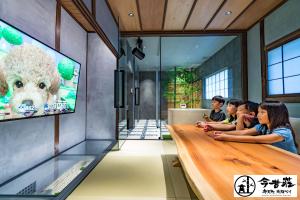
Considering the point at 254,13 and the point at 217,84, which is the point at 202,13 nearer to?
the point at 254,13

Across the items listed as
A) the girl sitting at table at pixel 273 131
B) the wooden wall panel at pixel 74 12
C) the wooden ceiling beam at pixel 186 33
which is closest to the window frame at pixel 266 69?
the wooden ceiling beam at pixel 186 33

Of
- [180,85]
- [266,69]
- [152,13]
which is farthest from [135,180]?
[180,85]

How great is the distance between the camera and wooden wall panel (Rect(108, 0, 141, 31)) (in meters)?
3.50

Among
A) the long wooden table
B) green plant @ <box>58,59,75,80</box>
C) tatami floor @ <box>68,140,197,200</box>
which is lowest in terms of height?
tatami floor @ <box>68,140,197,200</box>

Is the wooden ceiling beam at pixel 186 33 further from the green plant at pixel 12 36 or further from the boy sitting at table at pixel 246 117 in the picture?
the green plant at pixel 12 36

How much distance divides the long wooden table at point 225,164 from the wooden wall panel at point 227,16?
3001 mm

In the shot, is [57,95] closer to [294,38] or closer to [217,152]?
[217,152]

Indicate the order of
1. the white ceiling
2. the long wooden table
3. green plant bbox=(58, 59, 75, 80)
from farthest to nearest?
the white ceiling
green plant bbox=(58, 59, 75, 80)
the long wooden table

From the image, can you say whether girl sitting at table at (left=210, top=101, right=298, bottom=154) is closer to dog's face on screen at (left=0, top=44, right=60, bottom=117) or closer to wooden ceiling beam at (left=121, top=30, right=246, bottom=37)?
dog's face on screen at (left=0, top=44, right=60, bottom=117)

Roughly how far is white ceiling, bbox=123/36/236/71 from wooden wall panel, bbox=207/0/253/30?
1207 mm

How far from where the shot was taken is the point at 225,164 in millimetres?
918

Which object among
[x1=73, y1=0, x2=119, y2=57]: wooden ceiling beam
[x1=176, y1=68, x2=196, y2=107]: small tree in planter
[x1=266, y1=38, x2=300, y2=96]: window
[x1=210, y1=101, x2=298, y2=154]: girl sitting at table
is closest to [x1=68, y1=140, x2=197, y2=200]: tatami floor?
[x1=210, y1=101, x2=298, y2=154]: girl sitting at table

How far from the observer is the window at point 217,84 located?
6.52 meters

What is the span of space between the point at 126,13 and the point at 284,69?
2.95 metres
